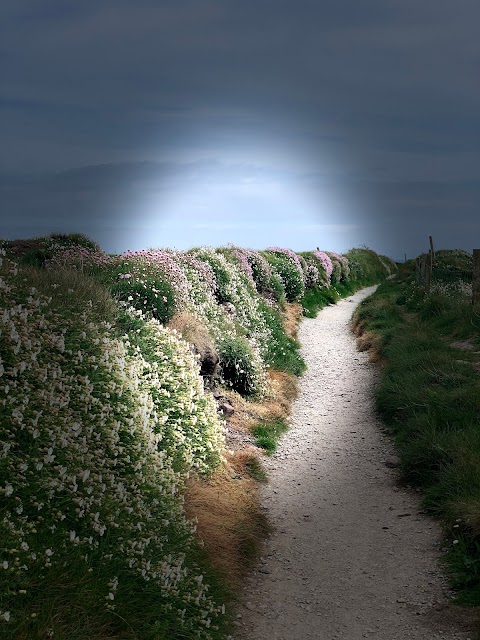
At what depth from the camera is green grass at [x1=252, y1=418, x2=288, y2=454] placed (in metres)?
10.0

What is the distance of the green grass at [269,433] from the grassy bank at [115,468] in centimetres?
3

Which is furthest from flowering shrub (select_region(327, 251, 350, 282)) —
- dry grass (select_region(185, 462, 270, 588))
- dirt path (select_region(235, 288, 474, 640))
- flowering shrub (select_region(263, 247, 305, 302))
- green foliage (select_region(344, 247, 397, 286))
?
dry grass (select_region(185, 462, 270, 588))

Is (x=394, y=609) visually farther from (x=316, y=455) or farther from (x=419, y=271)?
(x=419, y=271)

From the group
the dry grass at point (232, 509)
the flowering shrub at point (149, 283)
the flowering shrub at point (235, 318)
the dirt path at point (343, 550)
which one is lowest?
the dirt path at point (343, 550)

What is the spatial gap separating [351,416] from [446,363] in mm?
2108

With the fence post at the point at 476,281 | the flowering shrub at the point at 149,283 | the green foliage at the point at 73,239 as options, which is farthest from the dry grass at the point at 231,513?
the green foliage at the point at 73,239

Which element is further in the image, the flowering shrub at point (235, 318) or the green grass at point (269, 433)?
the flowering shrub at point (235, 318)

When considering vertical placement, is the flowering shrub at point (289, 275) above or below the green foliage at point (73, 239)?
below

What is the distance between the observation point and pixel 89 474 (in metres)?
5.57

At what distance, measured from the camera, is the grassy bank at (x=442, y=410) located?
6.69m

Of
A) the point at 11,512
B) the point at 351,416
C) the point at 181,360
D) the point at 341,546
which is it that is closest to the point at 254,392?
the point at 351,416

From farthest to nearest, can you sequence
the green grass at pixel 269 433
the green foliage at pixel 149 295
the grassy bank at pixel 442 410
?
1. the green foliage at pixel 149 295
2. the green grass at pixel 269 433
3. the grassy bank at pixel 442 410

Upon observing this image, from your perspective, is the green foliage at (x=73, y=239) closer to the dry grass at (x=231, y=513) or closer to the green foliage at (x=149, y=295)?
the green foliage at (x=149, y=295)

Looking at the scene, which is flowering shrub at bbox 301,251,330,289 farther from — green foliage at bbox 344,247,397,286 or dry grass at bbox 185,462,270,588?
dry grass at bbox 185,462,270,588
